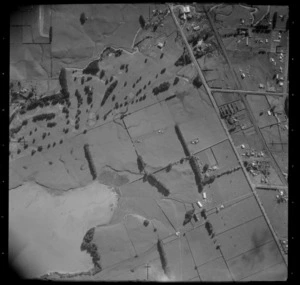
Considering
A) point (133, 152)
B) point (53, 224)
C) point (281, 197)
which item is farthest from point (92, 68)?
point (281, 197)

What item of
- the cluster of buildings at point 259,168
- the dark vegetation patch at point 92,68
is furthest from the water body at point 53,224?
the cluster of buildings at point 259,168

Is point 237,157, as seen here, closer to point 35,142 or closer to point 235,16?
point 235,16


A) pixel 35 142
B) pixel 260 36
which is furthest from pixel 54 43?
pixel 260 36

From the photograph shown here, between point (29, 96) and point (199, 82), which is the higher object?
point (29, 96)

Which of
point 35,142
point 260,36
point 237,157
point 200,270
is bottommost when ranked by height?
point 200,270

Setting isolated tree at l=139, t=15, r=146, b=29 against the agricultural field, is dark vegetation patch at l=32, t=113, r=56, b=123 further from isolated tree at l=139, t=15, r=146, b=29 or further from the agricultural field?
isolated tree at l=139, t=15, r=146, b=29

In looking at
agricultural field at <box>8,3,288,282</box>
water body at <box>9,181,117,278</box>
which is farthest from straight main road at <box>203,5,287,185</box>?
water body at <box>9,181,117,278</box>
